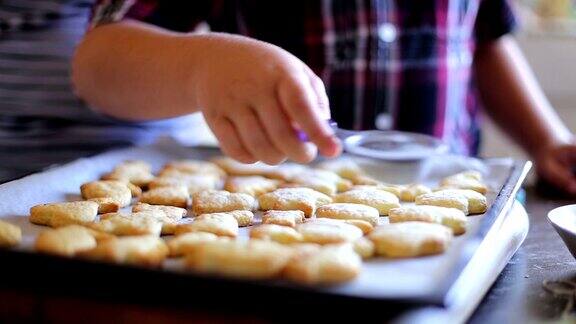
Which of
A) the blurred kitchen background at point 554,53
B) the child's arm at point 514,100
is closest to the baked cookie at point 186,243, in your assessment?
the child's arm at point 514,100

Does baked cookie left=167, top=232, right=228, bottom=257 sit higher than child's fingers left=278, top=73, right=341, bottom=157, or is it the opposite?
child's fingers left=278, top=73, right=341, bottom=157

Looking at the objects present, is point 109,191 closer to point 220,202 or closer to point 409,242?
point 220,202

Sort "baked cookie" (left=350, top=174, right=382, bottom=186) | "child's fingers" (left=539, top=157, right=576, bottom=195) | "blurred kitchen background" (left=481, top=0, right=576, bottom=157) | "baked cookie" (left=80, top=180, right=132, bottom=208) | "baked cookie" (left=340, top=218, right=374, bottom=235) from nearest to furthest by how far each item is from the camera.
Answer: "baked cookie" (left=340, top=218, right=374, bottom=235)
"baked cookie" (left=80, top=180, right=132, bottom=208)
"baked cookie" (left=350, top=174, right=382, bottom=186)
"child's fingers" (left=539, top=157, right=576, bottom=195)
"blurred kitchen background" (left=481, top=0, right=576, bottom=157)

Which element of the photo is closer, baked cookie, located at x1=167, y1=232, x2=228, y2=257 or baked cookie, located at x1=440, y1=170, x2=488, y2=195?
baked cookie, located at x1=167, y1=232, x2=228, y2=257

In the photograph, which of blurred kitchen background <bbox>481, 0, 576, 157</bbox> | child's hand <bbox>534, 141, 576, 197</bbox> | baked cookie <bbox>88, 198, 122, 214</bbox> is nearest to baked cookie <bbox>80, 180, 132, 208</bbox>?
baked cookie <bbox>88, 198, 122, 214</bbox>

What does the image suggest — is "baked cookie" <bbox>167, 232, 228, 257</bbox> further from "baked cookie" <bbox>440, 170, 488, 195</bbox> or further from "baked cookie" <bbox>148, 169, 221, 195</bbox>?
"baked cookie" <bbox>440, 170, 488, 195</bbox>

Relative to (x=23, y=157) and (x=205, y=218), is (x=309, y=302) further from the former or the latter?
(x=23, y=157)
